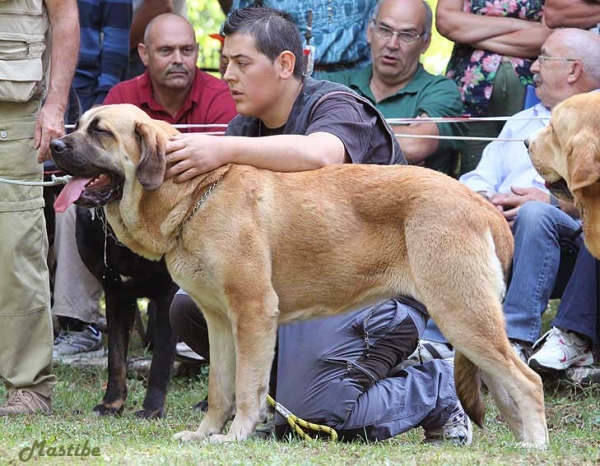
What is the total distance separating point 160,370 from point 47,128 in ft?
4.95

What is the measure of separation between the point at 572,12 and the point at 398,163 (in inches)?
112

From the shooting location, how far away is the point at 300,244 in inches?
201

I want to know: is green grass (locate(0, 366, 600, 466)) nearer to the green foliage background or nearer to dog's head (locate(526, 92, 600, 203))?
dog's head (locate(526, 92, 600, 203))

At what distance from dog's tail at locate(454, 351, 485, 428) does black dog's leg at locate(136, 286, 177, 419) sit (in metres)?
1.89

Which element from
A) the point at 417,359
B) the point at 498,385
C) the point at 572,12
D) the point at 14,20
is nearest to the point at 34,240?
the point at 14,20

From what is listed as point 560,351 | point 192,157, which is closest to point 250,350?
point 192,157

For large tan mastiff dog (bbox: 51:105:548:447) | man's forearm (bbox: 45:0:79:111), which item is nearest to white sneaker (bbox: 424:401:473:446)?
large tan mastiff dog (bbox: 51:105:548:447)

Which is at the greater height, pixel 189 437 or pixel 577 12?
pixel 577 12

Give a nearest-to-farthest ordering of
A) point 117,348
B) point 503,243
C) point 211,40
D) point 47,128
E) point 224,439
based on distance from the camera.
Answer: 1. point 224,439
2. point 503,243
3. point 47,128
4. point 117,348
5. point 211,40

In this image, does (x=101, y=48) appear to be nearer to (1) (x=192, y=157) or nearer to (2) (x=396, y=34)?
(2) (x=396, y=34)

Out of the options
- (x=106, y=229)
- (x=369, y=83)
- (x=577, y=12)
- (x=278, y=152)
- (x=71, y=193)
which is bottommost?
(x=106, y=229)

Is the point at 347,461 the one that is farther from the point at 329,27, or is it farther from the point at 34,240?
the point at 329,27

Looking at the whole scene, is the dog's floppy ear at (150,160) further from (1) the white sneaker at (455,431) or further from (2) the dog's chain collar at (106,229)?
(1) the white sneaker at (455,431)

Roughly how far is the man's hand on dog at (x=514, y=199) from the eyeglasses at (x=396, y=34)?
1430mm
